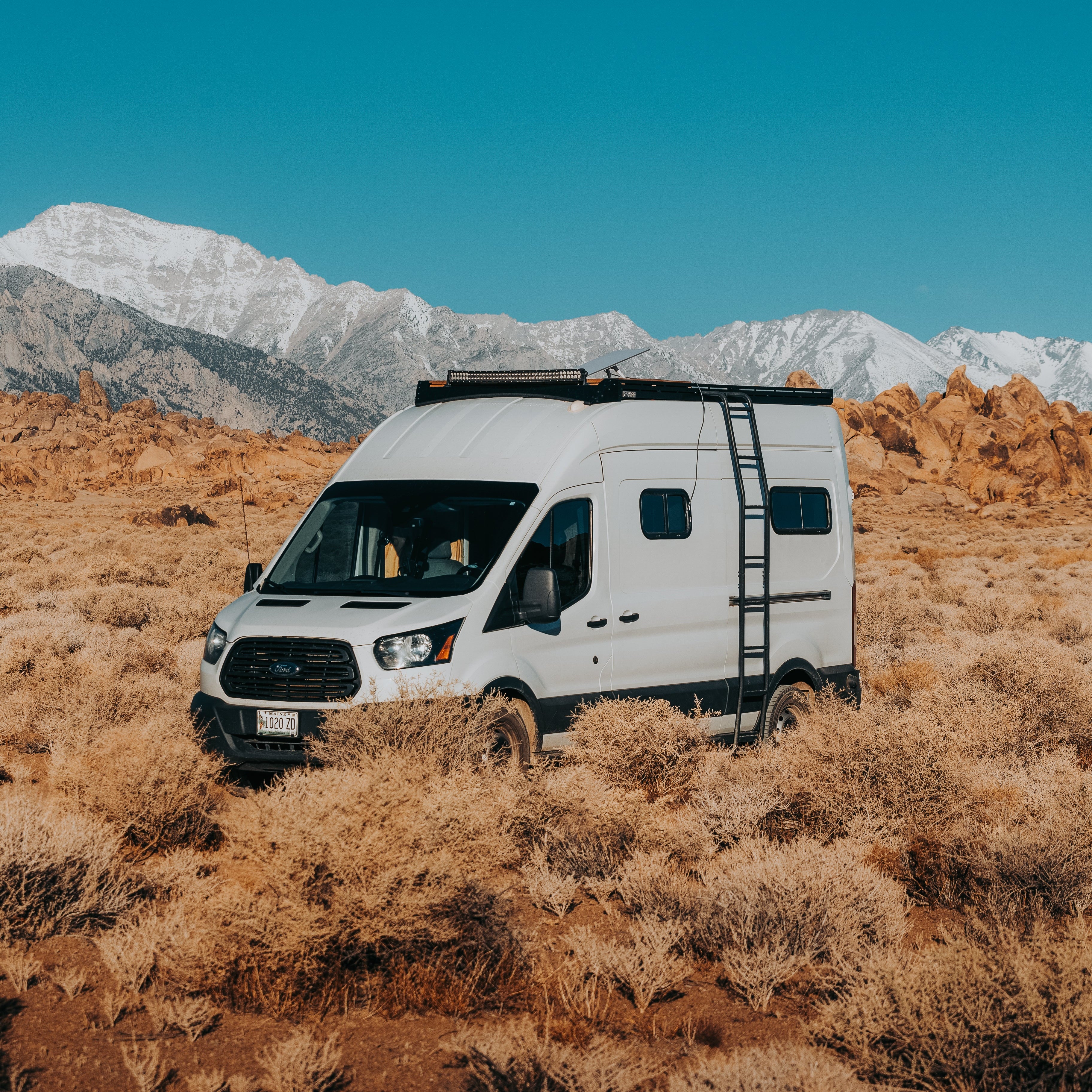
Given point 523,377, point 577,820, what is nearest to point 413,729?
point 577,820

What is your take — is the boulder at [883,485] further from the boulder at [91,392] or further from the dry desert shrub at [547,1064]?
the boulder at [91,392]

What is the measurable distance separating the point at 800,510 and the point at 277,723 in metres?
4.54

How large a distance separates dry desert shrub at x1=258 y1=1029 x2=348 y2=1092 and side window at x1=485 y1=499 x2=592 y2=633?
342 cm

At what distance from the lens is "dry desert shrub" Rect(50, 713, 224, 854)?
221 inches

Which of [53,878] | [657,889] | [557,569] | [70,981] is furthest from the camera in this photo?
[557,569]

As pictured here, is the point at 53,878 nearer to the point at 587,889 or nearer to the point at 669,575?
the point at 587,889

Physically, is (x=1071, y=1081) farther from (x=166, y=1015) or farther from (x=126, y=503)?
(x=126, y=503)

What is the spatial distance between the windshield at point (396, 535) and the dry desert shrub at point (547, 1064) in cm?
345

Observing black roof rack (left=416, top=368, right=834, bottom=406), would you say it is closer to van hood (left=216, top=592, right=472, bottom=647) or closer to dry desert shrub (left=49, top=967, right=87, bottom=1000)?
van hood (left=216, top=592, right=472, bottom=647)

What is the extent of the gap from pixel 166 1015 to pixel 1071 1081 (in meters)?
2.95

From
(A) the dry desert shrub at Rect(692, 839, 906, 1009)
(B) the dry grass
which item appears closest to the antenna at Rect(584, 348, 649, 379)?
(B) the dry grass

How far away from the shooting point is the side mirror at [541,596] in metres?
6.32

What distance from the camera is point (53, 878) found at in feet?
15.1

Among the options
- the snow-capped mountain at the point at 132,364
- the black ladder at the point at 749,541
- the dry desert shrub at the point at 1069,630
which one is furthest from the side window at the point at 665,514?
the snow-capped mountain at the point at 132,364
